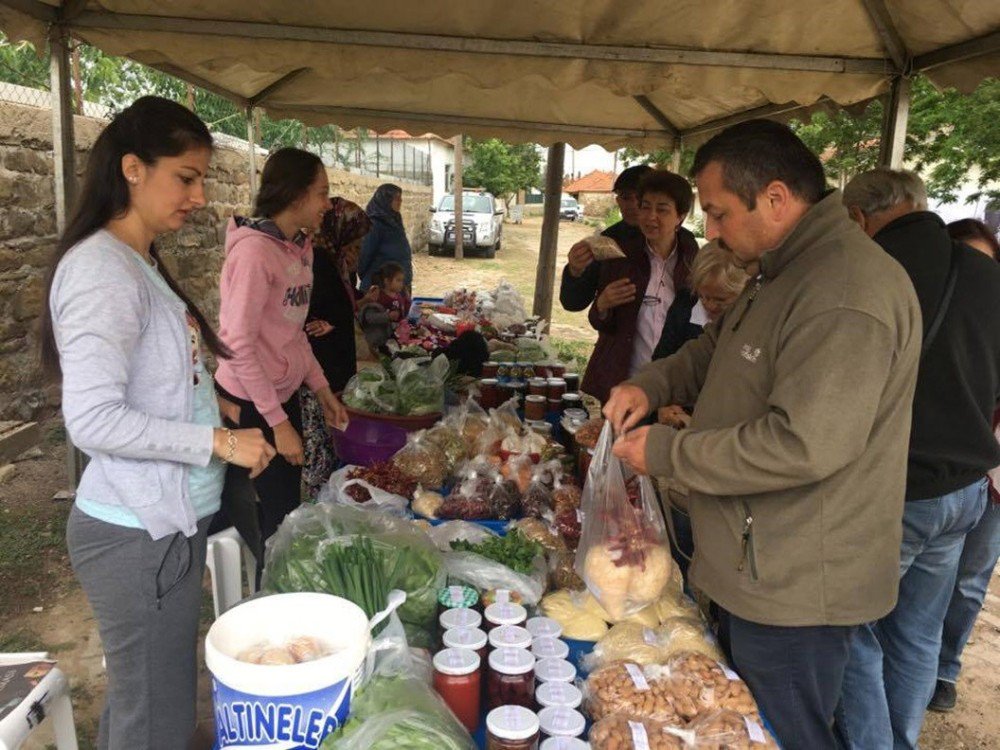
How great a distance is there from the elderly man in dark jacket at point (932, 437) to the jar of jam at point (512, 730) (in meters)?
1.43

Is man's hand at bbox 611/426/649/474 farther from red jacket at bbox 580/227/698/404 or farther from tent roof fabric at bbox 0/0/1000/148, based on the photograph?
tent roof fabric at bbox 0/0/1000/148

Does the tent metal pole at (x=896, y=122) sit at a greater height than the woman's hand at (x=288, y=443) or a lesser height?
greater

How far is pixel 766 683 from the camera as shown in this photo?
1.62 m

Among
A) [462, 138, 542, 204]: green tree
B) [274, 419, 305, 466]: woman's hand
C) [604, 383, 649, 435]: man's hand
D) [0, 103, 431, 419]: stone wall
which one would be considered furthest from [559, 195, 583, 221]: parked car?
[604, 383, 649, 435]: man's hand

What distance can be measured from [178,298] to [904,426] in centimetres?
166

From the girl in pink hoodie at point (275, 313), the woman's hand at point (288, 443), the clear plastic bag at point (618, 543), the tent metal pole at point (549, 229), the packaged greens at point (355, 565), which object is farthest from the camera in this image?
the tent metal pole at point (549, 229)

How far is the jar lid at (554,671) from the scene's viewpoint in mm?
1476

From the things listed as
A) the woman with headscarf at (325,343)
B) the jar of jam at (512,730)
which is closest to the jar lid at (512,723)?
the jar of jam at (512,730)

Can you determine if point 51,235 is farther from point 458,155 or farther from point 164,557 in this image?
point 458,155

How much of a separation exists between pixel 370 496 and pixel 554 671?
3.64ft

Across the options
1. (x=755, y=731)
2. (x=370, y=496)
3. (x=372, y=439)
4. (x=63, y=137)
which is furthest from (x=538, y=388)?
(x=63, y=137)

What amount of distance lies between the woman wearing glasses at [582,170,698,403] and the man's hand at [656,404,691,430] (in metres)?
0.57

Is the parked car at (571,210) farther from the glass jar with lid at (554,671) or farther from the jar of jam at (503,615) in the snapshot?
the glass jar with lid at (554,671)

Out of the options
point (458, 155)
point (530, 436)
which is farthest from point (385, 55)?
point (458, 155)
